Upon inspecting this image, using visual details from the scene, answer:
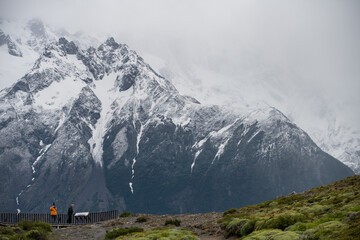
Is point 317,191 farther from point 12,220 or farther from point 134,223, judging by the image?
point 12,220

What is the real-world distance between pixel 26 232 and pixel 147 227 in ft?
52.0

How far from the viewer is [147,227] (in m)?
57.3

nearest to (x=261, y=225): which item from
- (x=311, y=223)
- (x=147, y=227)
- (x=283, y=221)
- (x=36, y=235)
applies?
(x=283, y=221)

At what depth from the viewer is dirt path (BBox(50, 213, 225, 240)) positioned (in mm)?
50906

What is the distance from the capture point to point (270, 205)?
60.1 m

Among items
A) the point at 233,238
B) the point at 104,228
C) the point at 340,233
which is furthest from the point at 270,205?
the point at 340,233

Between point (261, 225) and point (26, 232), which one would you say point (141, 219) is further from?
point (261, 225)

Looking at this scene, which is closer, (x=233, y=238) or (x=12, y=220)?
(x=233, y=238)

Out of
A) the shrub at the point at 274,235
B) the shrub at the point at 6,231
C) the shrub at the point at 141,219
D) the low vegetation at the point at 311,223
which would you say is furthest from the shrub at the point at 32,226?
the shrub at the point at 274,235

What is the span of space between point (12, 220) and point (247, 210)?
32.0 metres

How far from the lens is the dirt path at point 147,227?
50.9 metres

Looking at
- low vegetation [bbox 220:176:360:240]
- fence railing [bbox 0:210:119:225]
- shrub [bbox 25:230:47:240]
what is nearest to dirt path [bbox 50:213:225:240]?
low vegetation [bbox 220:176:360:240]

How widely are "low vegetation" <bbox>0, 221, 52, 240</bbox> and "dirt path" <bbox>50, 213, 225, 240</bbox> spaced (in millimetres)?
1564

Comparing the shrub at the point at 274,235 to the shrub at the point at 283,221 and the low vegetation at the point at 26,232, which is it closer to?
the shrub at the point at 283,221
